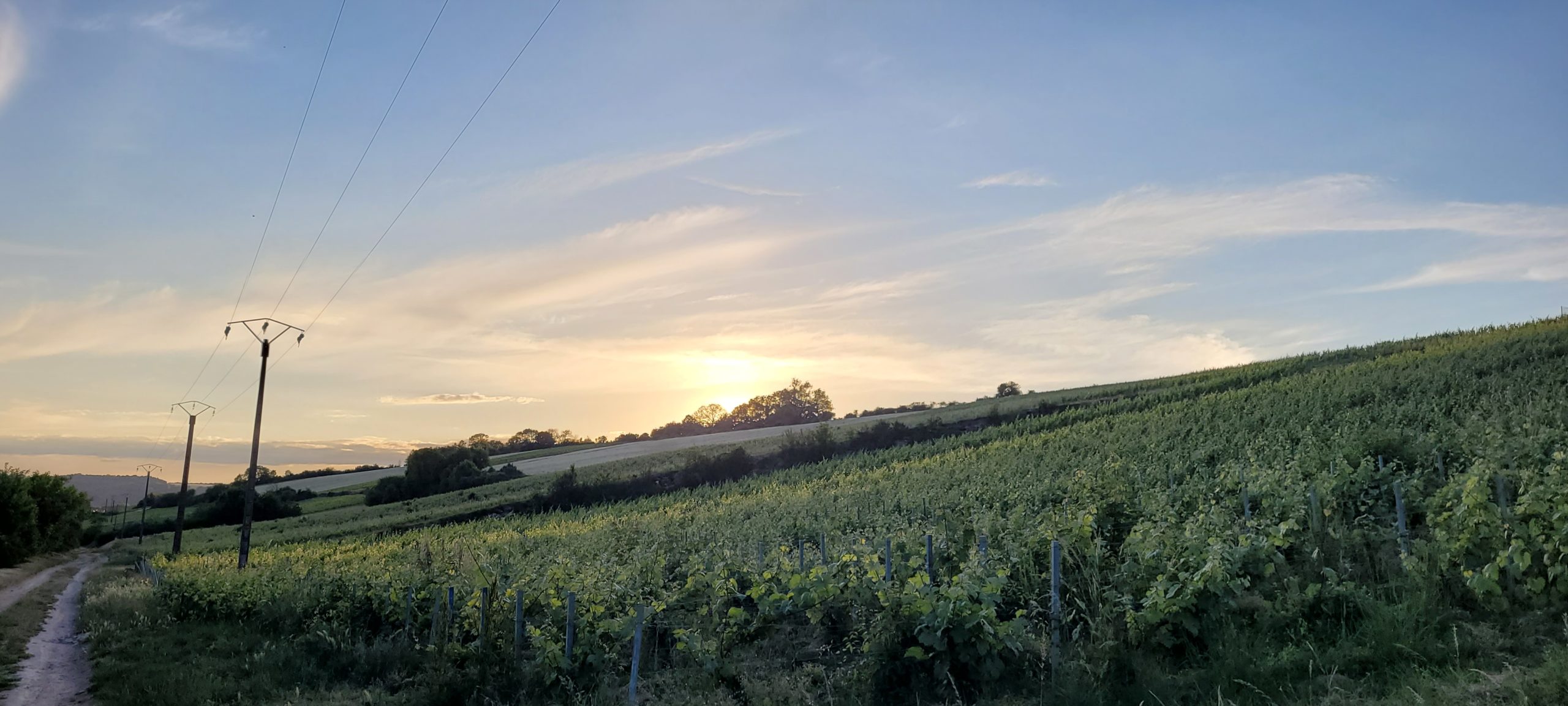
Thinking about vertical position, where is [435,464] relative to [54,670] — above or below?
above

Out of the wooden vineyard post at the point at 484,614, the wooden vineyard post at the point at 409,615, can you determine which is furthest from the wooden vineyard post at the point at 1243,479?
the wooden vineyard post at the point at 409,615

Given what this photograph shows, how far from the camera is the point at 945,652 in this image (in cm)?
841

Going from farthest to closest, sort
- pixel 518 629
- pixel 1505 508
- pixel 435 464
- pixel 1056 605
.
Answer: pixel 435 464 < pixel 518 629 < pixel 1505 508 < pixel 1056 605

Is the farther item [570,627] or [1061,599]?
[570,627]

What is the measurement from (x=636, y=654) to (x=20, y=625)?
22.9 meters

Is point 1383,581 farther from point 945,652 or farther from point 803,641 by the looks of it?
point 803,641

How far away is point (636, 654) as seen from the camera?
31.0 feet

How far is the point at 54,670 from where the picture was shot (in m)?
15.4

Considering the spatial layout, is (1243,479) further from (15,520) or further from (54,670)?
(15,520)

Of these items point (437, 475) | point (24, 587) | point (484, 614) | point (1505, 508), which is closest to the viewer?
point (1505, 508)

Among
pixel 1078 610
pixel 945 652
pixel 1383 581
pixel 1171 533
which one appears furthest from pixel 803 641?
pixel 1383 581

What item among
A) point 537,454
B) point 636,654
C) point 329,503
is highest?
point 537,454

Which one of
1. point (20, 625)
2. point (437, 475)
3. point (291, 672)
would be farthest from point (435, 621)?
point (437, 475)

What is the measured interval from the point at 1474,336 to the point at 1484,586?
42.3 metres
